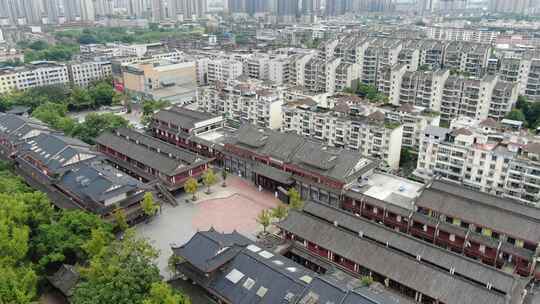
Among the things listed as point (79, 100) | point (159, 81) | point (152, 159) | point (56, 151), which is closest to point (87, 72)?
point (79, 100)

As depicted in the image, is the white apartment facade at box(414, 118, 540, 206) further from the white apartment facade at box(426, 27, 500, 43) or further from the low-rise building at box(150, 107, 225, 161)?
the white apartment facade at box(426, 27, 500, 43)

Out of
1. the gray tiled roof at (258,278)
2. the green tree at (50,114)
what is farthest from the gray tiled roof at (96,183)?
the green tree at (50,114)

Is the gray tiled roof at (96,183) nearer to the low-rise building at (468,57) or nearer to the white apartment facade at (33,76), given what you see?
the white apartment facade at (33,76)

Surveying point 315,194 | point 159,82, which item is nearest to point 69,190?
point 315,194

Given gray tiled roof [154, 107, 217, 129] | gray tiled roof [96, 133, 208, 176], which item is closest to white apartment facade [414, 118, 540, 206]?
gray tiled roof [96, 133, 208, 176]

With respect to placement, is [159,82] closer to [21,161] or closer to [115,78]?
[115,78]

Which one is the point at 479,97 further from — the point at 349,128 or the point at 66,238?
the point at 66,238
